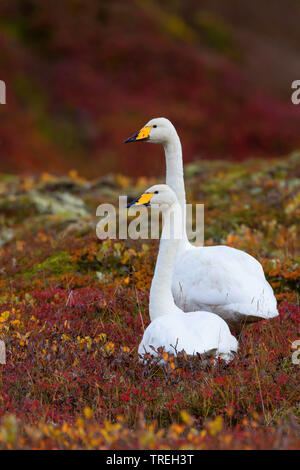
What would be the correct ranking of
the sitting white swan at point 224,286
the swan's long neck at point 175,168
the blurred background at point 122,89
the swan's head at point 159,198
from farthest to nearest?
the blurred background at point 122,89 → the swan's long neck at point 175,168 → the swan's head at point 159,198 → the sitting white swan at point 224,286

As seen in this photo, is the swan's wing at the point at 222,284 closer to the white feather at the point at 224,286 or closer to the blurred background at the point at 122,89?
the white feather at the point at 224,286

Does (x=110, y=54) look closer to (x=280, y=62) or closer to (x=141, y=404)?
(x=280, y=62)

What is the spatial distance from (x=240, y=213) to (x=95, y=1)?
26.1 meters

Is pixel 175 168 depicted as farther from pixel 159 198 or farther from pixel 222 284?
pixel 222 284

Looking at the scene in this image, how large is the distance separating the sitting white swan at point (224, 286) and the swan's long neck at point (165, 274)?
384 mm

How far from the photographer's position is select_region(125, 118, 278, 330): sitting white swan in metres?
5.81

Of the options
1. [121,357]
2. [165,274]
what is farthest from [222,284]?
[121,357]

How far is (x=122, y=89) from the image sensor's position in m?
29.8

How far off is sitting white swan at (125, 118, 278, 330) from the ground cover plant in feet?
0.91

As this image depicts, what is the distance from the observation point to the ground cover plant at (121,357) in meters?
3.79

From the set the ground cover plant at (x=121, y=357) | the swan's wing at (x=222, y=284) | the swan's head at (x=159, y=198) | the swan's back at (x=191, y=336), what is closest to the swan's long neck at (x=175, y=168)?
the ground cover plant at (x=121, y=357)

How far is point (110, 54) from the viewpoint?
99.8 feet

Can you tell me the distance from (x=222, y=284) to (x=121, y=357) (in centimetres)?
124
